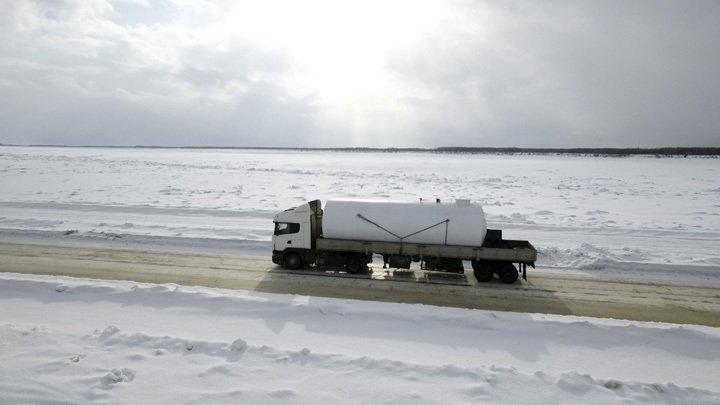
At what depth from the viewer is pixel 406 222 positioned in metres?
15.6

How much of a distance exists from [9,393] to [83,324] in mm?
3565

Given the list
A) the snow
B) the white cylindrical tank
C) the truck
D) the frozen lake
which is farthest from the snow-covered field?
the white cylindrical tank

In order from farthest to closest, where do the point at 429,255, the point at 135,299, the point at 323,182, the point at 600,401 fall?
1. the point at 323,182
2. the point at 429,255
3. the point at 135,299
4. the point at 600,401

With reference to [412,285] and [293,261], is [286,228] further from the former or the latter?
[412,285]

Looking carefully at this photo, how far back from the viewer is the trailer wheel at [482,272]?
15.4 metres

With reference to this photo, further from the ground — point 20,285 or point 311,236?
point 311,236

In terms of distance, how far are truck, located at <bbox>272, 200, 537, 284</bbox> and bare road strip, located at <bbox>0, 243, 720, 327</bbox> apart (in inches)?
22.2

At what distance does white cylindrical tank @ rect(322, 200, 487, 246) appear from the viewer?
15.4 metres

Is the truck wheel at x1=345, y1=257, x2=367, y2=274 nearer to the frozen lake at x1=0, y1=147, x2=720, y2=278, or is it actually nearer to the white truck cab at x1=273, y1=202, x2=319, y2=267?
the white truck cab at x1=273, y1=202, x2=319, y2=267

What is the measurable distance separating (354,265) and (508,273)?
5.57 metres

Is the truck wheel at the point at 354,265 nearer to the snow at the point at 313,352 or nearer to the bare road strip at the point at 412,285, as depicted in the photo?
the bare road strip at the point at 412,285

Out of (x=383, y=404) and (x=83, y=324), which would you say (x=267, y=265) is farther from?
(x=383, y=404)

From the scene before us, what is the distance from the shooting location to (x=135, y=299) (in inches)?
504

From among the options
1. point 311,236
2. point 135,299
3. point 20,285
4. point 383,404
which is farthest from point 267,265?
point 383,404
